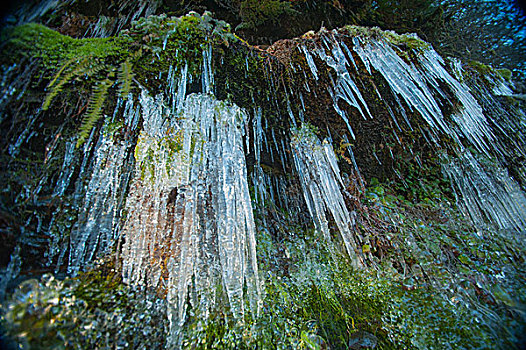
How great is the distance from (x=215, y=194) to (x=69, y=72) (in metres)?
2.16

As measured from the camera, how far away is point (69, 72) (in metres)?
2.54

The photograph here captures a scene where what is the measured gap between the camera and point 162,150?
3016 millimetres

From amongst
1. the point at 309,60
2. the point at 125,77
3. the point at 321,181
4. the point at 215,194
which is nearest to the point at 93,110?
the point at 125,77

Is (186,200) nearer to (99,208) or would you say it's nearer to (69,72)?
(99,208)

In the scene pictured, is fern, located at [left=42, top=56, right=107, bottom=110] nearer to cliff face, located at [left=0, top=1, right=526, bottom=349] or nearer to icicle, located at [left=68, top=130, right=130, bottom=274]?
cliff face, located at [left=0, top=1, right=526, bottom=349]

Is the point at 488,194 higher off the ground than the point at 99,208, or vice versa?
the point at 99,208

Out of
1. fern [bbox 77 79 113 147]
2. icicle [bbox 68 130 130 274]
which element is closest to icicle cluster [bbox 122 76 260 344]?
icicle [bbox 68 130 130 274]

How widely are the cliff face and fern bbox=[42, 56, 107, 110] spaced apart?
0.02 m

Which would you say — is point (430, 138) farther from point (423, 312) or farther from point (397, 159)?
point (423, 312)

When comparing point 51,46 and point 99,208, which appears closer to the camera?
point 51,46

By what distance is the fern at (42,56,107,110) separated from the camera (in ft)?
8.07

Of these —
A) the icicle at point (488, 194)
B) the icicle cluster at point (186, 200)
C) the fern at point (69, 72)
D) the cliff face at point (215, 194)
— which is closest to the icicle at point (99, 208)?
the cliff face at point (215, 194)

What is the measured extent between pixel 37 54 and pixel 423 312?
5.91 m

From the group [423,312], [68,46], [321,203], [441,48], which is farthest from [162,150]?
[441,48]
